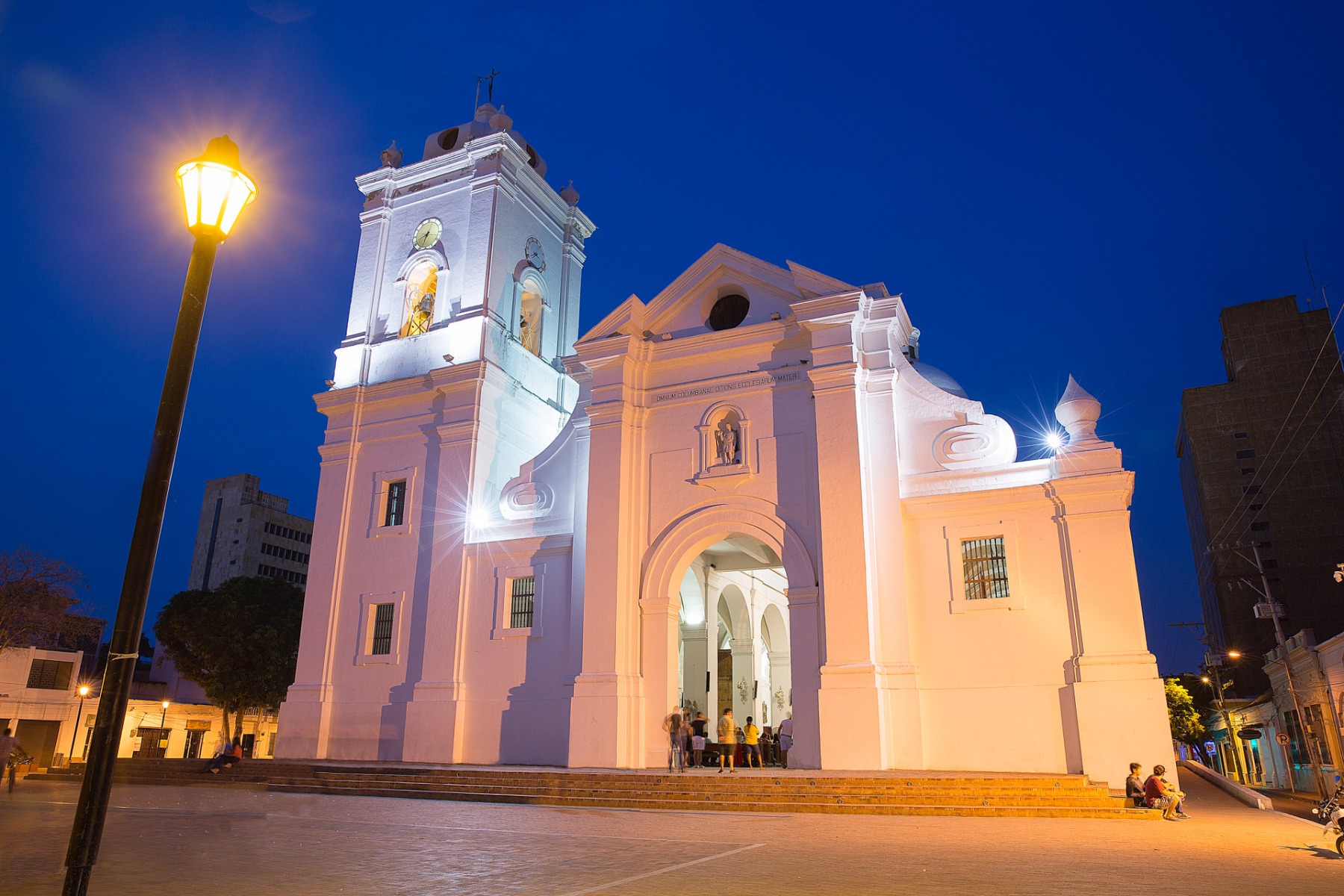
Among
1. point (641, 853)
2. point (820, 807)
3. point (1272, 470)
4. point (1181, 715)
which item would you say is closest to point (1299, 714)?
point (820, 807)

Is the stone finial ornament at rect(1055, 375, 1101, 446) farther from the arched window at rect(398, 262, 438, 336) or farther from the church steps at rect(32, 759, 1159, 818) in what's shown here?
the arched window at rect(398, 262, 438, 336)

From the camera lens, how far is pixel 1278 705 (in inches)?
1403

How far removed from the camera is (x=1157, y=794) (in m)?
13.6

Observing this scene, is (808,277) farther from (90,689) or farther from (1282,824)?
(90,689)

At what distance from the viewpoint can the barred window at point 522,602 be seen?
21172mm

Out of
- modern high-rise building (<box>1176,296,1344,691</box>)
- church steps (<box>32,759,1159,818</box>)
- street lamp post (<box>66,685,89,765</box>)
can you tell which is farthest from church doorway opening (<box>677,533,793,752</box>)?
modern high-rise building (<box>1176,296,1344,691</box>)

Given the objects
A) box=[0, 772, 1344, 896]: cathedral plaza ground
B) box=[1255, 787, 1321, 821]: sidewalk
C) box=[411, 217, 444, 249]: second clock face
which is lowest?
box=[1255, 787, 1321, 821]: sidewalk

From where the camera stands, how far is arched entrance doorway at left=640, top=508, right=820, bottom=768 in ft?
59.3

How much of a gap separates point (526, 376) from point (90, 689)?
22.1m

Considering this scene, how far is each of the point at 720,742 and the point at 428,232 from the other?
53.8ft

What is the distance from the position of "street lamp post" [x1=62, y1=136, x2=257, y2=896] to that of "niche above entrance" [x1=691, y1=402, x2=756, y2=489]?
14507 mm

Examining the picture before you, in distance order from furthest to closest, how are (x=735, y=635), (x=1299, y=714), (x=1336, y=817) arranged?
1. (x=1299, y=714)
2. (x=735, y=635)
3. (x=1336, y=817)

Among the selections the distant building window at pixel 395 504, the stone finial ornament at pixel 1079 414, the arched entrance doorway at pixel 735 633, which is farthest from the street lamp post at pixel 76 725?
the stone finial ornament at pixel 1079 414

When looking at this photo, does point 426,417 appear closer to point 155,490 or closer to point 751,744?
point 751,744
